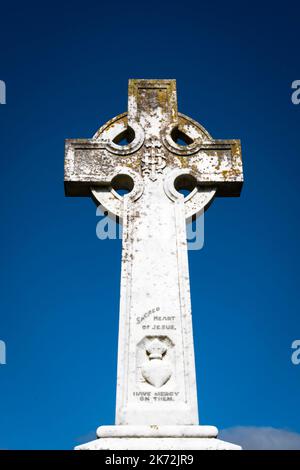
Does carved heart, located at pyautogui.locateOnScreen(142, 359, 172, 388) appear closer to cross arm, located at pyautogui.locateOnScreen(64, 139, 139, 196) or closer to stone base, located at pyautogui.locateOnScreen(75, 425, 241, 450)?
stone base, located at pyautogui.locateOnScreen(75, 425, 241, 450)

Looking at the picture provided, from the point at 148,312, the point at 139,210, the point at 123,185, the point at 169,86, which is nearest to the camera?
the point at 148,312

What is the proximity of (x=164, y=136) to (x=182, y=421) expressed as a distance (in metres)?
3.58

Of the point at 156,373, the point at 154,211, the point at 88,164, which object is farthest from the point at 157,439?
the point at 88,164

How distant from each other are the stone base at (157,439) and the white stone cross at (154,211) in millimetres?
59

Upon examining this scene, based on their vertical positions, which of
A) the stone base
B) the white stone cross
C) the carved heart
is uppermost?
the white stone cross

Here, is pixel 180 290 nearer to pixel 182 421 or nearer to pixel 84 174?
pixel 182 421

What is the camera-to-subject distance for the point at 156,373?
5.45 metres

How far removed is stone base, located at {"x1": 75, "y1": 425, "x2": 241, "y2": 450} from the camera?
4863 mm

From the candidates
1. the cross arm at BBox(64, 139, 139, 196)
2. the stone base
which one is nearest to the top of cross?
the cross arm at BBox(64, 139, 139, 196)

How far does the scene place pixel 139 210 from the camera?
21.3ft

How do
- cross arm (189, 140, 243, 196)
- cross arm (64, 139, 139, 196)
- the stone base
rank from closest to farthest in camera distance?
1. the stone base
2. cross arm (64, 139, 139, 196)
3. cross arm (189, 140, 243, 196)

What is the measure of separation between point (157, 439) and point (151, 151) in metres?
3.55

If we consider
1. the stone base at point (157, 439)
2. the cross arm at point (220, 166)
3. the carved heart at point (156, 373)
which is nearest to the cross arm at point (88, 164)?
the cross arm at point (220, 166)
